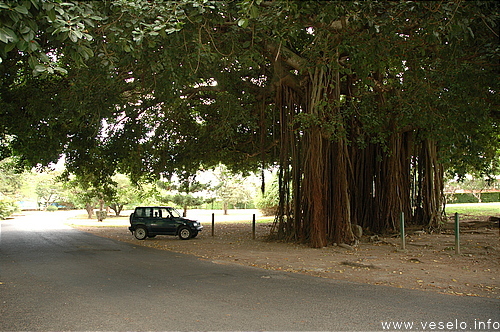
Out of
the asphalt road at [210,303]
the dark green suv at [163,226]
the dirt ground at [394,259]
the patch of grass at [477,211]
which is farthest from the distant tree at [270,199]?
the asphalt road at [210,303]

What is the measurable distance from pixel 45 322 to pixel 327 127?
857 cm

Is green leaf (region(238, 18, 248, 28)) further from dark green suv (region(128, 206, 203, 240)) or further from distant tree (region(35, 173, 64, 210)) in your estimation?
distant tree (region(35, 173, 64, 210))

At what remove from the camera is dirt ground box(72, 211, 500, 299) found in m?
7.36

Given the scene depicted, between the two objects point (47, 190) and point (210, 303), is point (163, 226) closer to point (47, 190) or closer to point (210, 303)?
point (210, 303)

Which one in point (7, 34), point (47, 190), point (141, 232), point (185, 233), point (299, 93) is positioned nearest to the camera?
point (7, 34)

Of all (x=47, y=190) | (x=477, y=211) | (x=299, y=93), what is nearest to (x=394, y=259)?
(x=299, y=93)

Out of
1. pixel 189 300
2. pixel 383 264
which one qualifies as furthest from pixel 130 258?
pixel 383 264

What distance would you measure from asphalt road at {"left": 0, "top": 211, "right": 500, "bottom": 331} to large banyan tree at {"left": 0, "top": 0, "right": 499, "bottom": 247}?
3.08 metres

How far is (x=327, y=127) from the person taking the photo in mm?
11547

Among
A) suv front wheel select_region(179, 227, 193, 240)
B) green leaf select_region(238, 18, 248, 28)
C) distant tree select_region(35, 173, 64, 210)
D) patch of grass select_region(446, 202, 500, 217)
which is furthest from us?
distant tree select_region(35, 173, 64, 210)

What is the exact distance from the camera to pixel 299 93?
13531 mm

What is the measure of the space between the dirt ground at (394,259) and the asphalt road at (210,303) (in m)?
0.81

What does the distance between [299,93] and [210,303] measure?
9.16 m

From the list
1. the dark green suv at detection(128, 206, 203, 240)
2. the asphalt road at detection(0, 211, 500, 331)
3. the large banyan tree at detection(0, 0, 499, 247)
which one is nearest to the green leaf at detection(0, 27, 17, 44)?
the large banyan tree at detection(0, 0, 499, 247)
